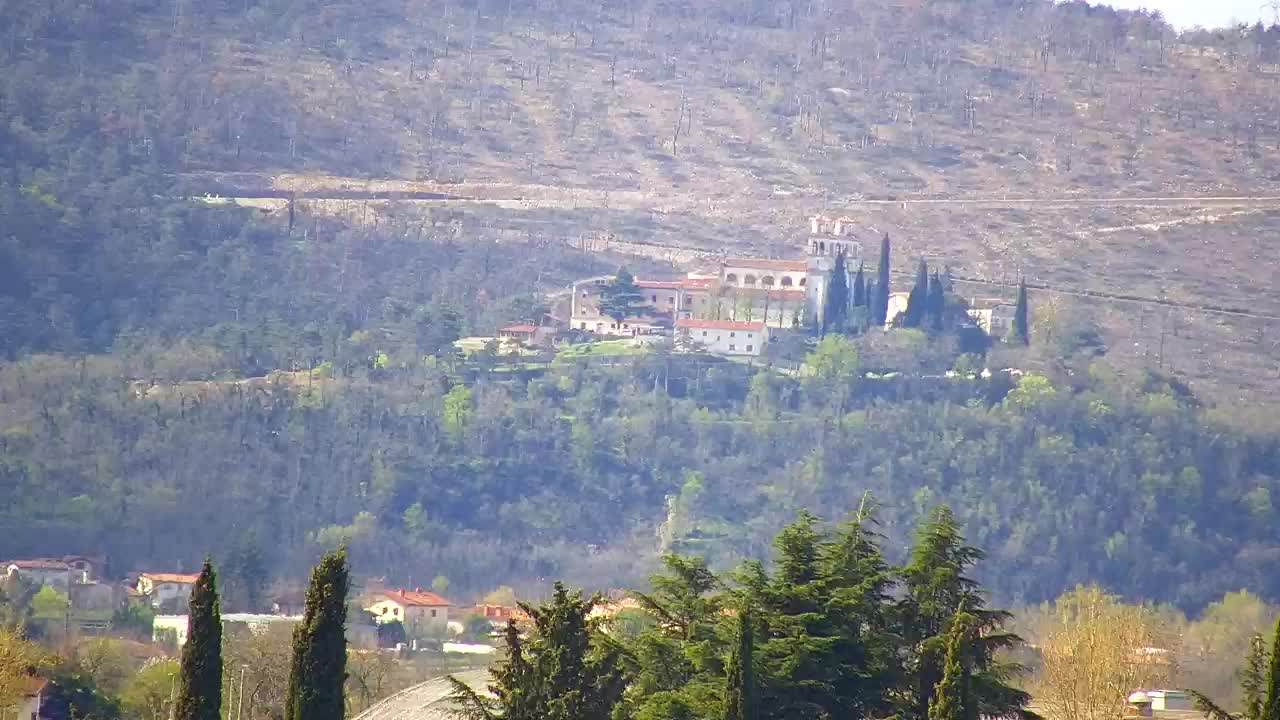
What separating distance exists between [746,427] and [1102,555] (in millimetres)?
21358

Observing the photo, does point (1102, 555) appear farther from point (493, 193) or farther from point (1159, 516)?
point (493, 193)

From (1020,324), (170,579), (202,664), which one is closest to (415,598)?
(170,579)

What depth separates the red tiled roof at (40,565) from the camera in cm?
10650

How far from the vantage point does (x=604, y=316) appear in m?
163

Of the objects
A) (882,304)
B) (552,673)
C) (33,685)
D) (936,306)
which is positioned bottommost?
(882,304)

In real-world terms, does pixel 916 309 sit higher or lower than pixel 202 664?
lower

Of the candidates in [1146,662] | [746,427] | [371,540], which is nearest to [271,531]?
[371,540]

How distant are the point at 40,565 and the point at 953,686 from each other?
7682 centimetres

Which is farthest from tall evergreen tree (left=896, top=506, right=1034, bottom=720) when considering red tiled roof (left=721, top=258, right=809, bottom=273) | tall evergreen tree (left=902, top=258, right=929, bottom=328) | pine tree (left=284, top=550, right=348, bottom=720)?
red tiled roof (left=721, top=258, right=809, bottom=273)

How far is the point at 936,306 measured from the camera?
15600 centimetres

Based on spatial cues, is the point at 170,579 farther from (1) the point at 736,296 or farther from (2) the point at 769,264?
(2) the point at 769,264

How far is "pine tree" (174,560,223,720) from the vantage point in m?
37.6

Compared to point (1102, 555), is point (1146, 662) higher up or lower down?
higher up

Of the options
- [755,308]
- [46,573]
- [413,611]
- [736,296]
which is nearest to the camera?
[413,611]
